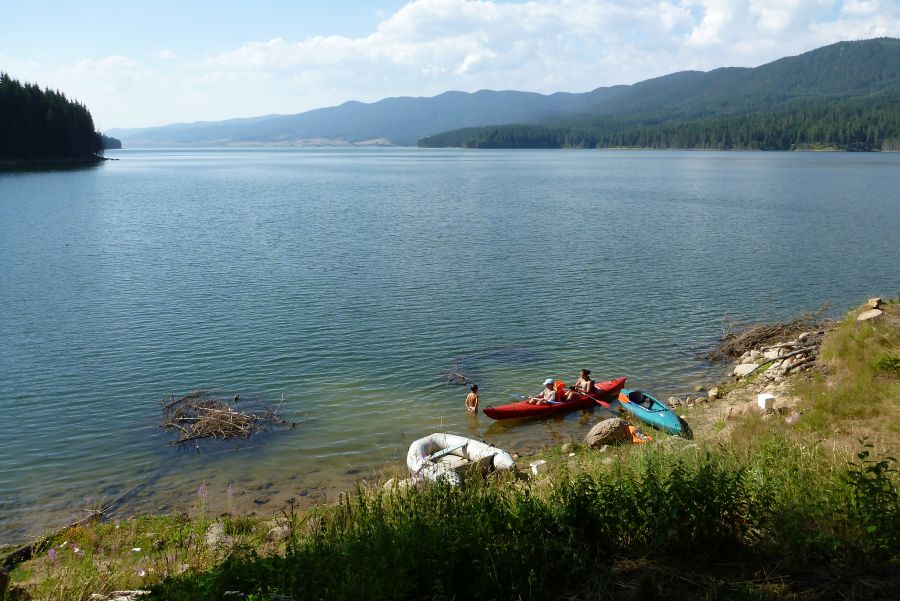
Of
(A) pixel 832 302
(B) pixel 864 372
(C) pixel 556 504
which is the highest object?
(C) pixel 556 504

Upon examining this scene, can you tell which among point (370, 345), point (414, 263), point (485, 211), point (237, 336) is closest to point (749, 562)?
point (370, 345)

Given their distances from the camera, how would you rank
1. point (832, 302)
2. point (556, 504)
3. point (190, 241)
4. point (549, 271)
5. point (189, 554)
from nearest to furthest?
point (556, 504) < point (189, 554) < point (832, 302) < point (549, 271) < point (190, 241)

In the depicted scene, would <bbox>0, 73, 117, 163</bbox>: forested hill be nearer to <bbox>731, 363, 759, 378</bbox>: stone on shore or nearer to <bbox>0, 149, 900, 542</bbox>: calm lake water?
<bbox>0, 149, 900, 542</bbox>: calm lake water

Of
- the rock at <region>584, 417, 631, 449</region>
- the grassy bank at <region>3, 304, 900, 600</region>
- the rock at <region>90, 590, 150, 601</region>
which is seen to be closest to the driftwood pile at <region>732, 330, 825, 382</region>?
the rock at <region>584, 417, 631, 449</region>

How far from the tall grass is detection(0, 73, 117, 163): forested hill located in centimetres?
11540

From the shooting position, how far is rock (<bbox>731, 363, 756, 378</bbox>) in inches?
726

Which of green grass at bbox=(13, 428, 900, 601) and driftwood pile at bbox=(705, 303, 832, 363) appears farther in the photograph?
driftwood pile at bbox=(705, 303, 832, 363)

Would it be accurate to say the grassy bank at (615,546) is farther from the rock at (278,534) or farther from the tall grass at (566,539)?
the rock at (278,534)

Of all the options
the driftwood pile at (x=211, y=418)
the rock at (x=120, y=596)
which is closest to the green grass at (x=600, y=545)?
the rock at (x=120, y=596)

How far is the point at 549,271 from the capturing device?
33.1 metres

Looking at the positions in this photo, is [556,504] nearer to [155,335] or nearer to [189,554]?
[189,554]

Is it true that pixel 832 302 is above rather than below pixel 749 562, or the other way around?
below

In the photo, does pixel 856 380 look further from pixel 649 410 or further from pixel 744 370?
pixel 744 370

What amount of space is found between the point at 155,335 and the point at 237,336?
9.54ft
